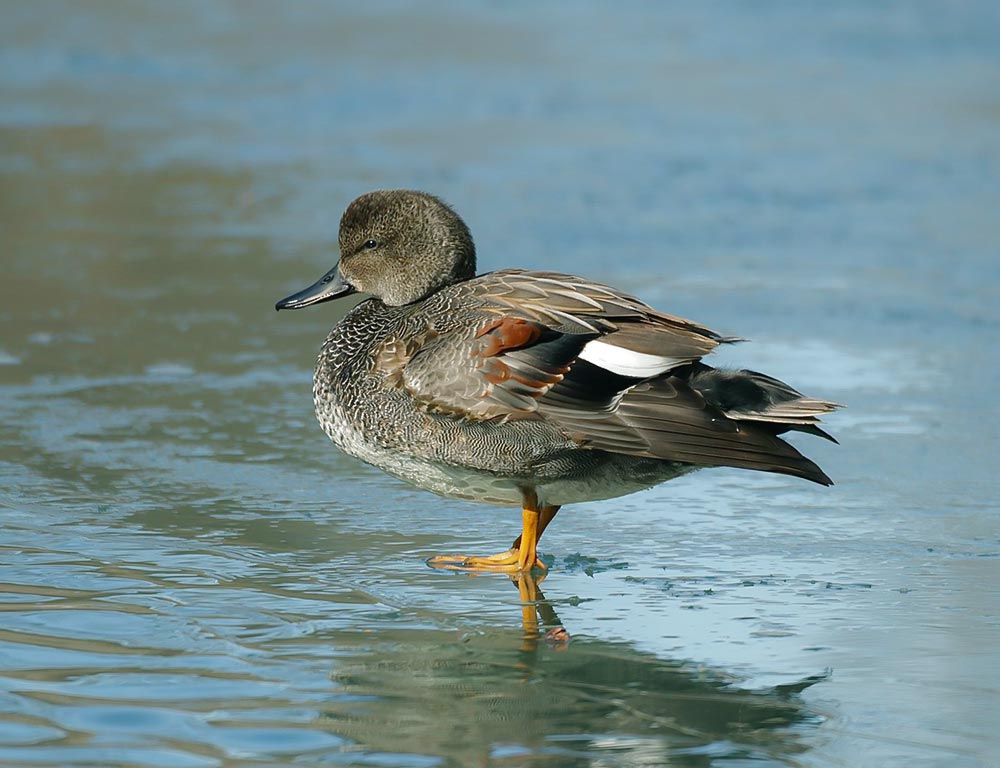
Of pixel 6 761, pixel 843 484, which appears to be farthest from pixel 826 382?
pixel 6 761

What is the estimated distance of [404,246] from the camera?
5.61m

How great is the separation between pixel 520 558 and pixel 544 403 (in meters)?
0.55

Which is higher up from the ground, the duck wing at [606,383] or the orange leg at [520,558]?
the duck wing at [606,383]

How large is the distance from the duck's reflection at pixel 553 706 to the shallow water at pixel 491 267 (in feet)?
0.04

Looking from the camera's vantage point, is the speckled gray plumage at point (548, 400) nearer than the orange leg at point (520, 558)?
Yes

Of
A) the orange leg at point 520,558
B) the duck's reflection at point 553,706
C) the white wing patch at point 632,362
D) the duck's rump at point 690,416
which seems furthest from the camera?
the orange leg at point 520,558

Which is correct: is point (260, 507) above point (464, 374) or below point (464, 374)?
below

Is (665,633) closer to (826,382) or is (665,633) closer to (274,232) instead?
(826,382)

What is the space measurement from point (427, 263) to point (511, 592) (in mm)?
1391

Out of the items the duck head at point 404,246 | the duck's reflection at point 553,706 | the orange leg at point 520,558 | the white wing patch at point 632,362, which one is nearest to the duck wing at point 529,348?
the white wing patch at point 632,362

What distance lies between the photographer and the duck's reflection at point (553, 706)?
3.64 m

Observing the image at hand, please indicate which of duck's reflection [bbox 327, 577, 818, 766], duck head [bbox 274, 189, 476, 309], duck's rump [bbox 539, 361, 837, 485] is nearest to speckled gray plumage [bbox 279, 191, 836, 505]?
duck's rump [bbox 539, 361, 837, 485]

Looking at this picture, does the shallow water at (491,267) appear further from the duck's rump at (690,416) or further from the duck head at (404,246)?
the duck head at (404,246)

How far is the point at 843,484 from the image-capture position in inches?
232
